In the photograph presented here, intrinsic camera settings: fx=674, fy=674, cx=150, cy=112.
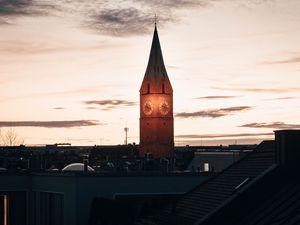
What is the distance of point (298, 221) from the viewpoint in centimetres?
1955

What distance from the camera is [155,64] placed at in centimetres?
13638

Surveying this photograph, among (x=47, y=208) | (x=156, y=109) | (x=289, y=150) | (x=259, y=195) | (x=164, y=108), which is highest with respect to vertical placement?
(x=164, y=108)

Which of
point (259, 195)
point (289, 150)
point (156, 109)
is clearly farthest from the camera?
point (156, 109)

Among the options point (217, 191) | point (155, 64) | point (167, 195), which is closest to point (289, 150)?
point (217, 191)

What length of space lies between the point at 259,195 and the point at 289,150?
6.58ft

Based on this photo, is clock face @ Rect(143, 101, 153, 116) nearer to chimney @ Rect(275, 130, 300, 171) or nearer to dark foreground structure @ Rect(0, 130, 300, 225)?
dark foreground structure @ Rect(0, 130, 300, 225)

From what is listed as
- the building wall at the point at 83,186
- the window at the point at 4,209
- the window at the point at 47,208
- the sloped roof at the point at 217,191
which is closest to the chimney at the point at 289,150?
the sloped roof at the point at 217,191

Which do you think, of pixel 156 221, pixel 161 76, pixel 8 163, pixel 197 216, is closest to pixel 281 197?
pixel 197 216

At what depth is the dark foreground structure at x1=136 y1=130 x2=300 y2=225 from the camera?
22.8m

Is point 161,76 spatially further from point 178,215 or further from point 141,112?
point 178,215

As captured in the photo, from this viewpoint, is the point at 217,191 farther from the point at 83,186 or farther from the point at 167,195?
the point at 167,195

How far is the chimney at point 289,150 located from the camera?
24.4m

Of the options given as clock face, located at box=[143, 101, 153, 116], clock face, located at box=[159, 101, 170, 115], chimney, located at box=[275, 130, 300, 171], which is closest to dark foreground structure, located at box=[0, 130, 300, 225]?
chimney, located at box=[275, 130, 300, 171]

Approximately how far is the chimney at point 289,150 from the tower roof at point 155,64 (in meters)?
112
